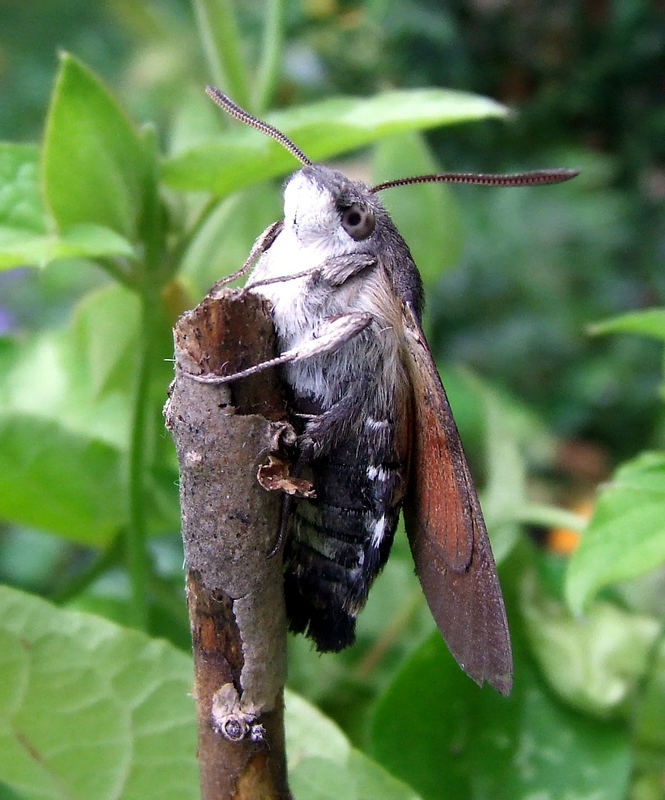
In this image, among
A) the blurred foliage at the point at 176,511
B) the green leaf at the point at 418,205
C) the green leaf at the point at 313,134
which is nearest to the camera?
the blurred foliage at the point at 176,511

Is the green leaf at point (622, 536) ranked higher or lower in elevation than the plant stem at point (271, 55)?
lower

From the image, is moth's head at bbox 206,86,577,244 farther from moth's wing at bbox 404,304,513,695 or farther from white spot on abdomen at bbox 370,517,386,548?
white spot on abdomen at bbox 370,517,386,548

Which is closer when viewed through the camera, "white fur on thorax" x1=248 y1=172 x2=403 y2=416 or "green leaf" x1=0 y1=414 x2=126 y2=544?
"white fur on thorax" x1=248 y1=172 x2=403 y2=416

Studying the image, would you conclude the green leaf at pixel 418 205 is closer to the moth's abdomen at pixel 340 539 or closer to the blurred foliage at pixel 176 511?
the blurred foliage at pixel 176 511

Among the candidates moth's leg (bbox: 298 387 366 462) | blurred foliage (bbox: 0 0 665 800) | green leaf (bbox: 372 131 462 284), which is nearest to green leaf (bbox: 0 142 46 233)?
blurred foliage (bbox: 0 0 665 800)

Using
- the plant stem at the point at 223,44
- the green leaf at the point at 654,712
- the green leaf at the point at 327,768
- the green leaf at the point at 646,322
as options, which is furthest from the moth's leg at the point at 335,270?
the green leaf at the point at 654,712

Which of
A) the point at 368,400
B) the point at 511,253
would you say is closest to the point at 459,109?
the point at 368,400
